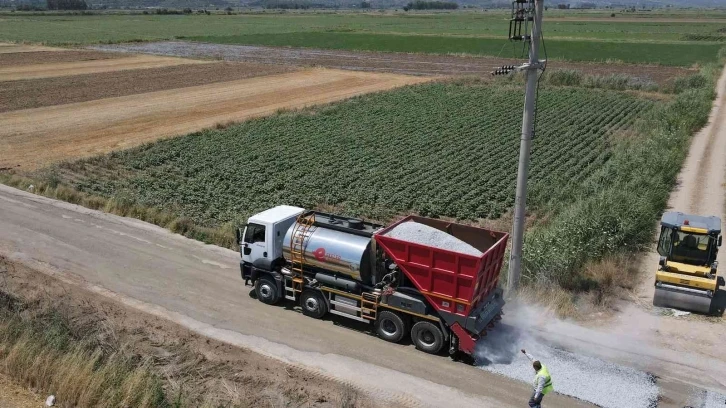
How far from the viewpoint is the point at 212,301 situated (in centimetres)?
1728

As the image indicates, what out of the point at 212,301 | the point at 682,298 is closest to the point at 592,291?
the point at 682,298

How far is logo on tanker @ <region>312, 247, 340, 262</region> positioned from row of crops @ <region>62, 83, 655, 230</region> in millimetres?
8985

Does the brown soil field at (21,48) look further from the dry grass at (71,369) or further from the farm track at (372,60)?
the dry grass at (71,369)

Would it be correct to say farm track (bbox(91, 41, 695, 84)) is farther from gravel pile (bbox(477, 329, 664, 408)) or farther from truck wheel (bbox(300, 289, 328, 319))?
gravel pile (bbox(477, 329, 664, 408))

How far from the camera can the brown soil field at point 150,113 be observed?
3609 cm

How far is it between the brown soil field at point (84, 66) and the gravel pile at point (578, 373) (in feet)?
202

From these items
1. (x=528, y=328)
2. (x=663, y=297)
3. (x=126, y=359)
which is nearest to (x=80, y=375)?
(x=126, y=359)

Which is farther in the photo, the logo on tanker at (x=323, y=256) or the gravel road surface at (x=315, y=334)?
the logo on tanker at (x=323, y=256)

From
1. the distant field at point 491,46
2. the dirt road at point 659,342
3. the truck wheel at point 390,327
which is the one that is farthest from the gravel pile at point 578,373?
the distant field at point 491,46

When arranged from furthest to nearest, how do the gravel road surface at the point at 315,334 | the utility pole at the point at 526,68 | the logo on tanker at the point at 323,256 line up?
the logo on tanker at the point at 323,256, the utility pole at the point at 526,68, the gravel road surface at the point at 315,334

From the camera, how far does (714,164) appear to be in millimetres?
33281

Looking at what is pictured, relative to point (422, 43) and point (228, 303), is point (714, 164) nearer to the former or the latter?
point (228, 303)

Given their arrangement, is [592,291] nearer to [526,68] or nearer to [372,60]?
[526,68]

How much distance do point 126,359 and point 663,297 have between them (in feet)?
45.4
